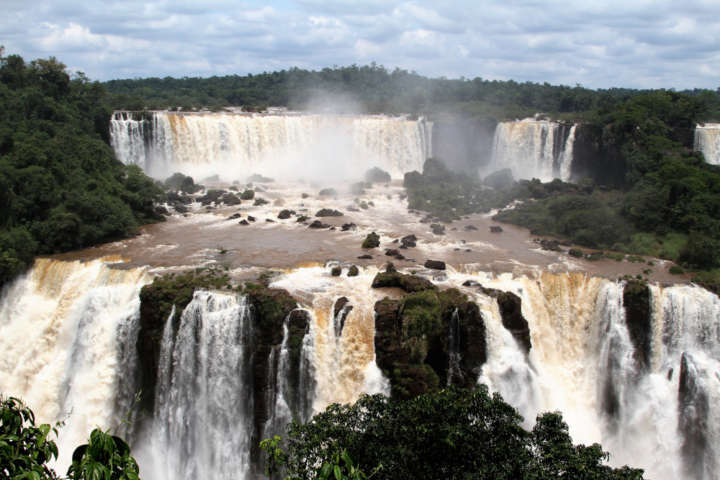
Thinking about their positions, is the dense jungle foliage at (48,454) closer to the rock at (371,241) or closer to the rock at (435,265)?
the rock at (435,265)

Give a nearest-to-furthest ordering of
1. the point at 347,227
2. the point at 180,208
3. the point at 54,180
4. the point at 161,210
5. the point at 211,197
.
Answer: the point at 54,180, the point at 347,227, the point at 161,210, the point at 180,208, the point at 211,197

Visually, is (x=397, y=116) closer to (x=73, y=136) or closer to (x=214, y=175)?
(x=214, y=175)

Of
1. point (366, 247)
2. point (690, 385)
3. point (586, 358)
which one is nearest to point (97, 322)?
point (366, 247)

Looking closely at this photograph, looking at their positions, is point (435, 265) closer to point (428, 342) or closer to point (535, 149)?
point (428, 342)

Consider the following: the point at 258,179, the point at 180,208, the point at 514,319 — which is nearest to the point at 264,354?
the point at 514,319

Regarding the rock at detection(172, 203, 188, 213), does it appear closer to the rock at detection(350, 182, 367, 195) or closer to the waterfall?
the waterfall

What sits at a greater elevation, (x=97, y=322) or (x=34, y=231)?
(x=34, y=231)

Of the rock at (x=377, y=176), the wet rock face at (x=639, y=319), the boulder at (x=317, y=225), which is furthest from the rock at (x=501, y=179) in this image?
the wet rock face at (x=639, y=319)
